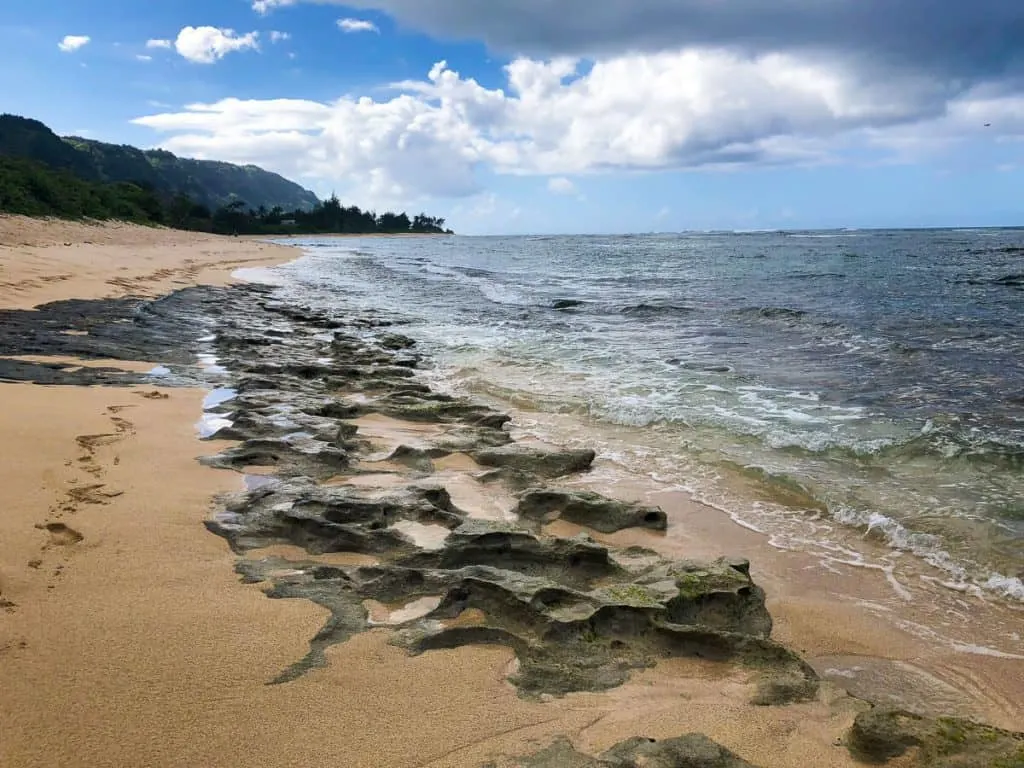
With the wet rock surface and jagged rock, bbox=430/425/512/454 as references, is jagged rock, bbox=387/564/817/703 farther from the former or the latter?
jagged rock, bbox=430/425/512/454

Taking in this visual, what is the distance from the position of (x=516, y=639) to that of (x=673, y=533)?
224 centimetres

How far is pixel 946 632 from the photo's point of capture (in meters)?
3.79

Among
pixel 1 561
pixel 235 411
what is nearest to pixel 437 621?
pixel 1 561

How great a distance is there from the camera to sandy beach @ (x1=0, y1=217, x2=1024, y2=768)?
7.75ft

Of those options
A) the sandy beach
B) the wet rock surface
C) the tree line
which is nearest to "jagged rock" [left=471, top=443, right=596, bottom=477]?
the wet rock surface

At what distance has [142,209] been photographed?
218 feet

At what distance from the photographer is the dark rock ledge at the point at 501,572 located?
2498mm

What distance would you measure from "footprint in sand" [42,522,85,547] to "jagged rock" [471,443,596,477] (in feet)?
10.3

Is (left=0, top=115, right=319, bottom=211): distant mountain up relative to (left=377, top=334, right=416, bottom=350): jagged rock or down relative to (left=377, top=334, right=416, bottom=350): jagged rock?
up

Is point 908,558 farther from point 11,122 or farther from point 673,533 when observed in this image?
point 11,122

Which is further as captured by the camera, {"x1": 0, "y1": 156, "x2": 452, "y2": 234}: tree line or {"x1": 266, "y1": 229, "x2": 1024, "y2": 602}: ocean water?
{"x1": 0, "y1": 156, "x2": 452, "y2": 234}: tree line

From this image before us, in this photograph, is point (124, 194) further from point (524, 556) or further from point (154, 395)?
point (524, 556)

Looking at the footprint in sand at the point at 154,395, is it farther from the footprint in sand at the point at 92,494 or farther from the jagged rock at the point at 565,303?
the jagged rock at the point at 565,303

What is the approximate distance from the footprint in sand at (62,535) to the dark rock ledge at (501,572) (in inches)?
29.3
